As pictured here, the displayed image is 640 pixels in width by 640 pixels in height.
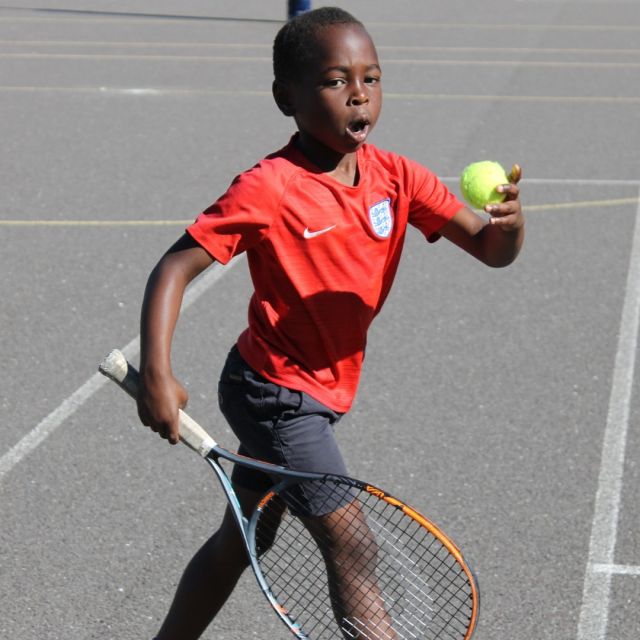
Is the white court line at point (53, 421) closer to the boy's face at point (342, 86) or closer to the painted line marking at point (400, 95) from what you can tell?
the boy's face at point (342, 86)

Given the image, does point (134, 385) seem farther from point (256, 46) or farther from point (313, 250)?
point (256, 46)

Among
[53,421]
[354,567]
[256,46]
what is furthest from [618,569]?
[256,46]

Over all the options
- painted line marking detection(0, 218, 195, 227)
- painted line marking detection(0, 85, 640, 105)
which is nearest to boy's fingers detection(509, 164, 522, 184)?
painted line marking detection(0, 218, 195, 227)

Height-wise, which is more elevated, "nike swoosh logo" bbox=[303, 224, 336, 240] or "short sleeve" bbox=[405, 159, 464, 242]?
"nike swoosh logo" bbox=[303, 224, 336, 240]

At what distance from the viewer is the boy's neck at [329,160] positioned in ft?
11.3

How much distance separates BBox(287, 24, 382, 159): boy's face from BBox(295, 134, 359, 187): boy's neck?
0.08m

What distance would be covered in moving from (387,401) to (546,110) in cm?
796

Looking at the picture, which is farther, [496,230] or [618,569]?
[618,569]

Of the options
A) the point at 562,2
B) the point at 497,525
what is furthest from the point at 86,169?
the point at 562,2

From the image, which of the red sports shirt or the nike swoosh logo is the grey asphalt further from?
the nike swoosh logo

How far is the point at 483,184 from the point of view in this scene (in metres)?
3.59

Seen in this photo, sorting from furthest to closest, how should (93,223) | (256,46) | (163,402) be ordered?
1. (256,46)
2. (93,223)
3. (163,402)

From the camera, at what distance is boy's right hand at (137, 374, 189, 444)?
10.3 ft

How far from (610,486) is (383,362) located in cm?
172
